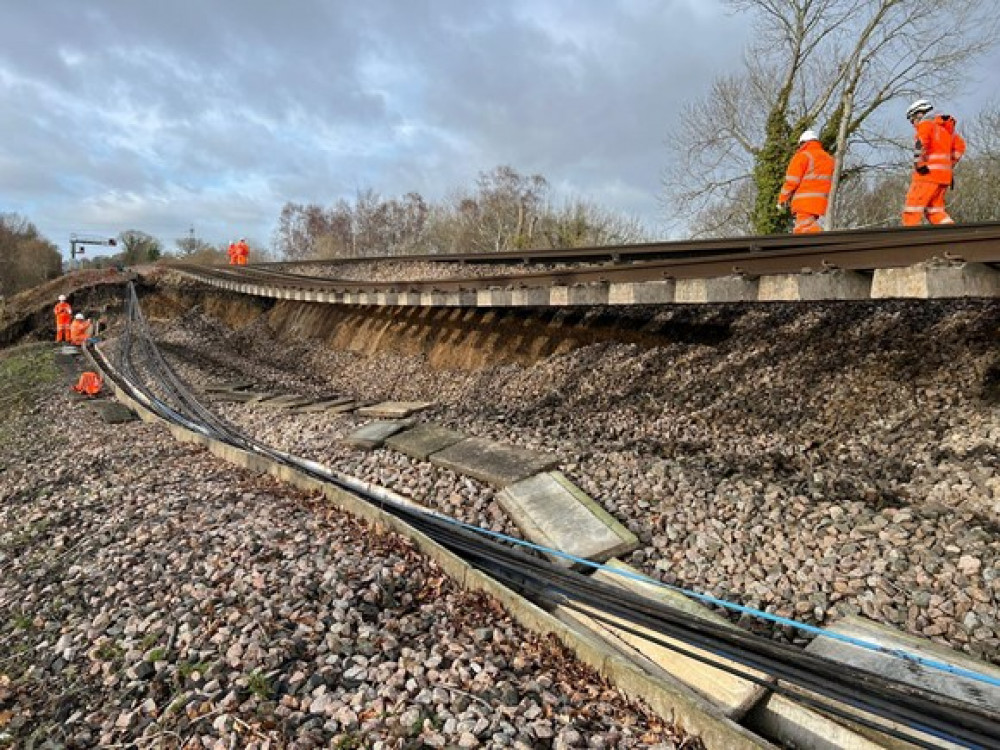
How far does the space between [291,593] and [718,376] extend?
17.6ft

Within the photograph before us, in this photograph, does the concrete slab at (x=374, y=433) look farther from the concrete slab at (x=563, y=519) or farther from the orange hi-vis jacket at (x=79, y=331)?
the orange hi-vis jacket at (x=79, y=331)

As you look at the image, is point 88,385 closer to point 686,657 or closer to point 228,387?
point 228,387

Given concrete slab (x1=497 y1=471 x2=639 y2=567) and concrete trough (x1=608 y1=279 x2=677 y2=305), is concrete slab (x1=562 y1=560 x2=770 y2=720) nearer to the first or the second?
concrete slab (x1=497 y1=471 x2=639 y2=567)

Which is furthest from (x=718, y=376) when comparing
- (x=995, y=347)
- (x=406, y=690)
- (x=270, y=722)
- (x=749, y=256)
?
(x=270, y=722)

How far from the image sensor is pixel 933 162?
7531mm

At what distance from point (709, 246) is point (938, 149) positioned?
3.06 meters

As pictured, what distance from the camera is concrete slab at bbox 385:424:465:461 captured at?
22.3 feet

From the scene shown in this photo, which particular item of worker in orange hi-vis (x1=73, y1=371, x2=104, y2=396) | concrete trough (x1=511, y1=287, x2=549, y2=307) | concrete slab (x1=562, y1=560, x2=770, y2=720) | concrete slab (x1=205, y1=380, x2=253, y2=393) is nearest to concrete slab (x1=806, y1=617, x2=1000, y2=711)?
concrete slab (x1=562, y1=560, x2=770, y2=720)

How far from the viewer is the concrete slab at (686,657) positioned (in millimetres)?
3082

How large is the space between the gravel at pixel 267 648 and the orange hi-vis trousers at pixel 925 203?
25.3ft

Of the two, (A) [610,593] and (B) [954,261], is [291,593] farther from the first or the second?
(B) [954,261]

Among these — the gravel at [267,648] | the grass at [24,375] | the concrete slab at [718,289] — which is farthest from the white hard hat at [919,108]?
the grass at [24,375]

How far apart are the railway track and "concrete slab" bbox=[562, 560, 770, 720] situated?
3.12m

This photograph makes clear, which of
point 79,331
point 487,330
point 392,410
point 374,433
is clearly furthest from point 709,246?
point 79,331
